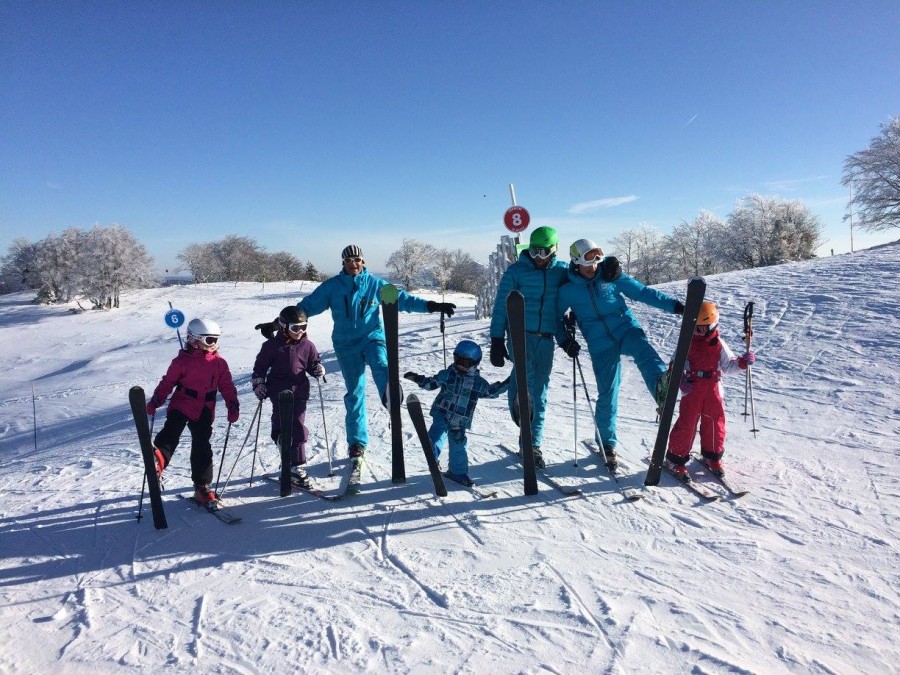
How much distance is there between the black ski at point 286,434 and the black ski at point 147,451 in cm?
89

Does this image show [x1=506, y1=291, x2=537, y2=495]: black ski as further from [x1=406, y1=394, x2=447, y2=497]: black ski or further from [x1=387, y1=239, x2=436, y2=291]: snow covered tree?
[x1=387, y1=239, x2=436, y2=291]: snow covered tree

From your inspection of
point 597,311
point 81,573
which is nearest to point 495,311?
point 597,311

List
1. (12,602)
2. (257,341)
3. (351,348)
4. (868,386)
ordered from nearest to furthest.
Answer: (12,602) < (351,348) < (868,386) < (257,341)

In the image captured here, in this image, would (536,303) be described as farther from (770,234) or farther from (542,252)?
(770,234)

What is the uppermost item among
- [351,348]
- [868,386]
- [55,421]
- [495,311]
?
[495,311]

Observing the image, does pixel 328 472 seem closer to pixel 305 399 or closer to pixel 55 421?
pixel 305 399

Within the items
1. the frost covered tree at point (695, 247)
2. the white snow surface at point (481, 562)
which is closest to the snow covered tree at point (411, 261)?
the frost covered tree at point (695, 247)

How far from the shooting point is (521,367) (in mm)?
3990

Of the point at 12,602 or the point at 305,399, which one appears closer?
the point at 12,602

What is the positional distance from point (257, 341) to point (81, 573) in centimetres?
1328

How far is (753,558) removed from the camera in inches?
123

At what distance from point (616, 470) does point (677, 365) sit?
1.21m

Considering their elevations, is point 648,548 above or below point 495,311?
below

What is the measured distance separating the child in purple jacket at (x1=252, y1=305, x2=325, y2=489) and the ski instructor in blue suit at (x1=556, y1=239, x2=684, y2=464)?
2.34 metres
